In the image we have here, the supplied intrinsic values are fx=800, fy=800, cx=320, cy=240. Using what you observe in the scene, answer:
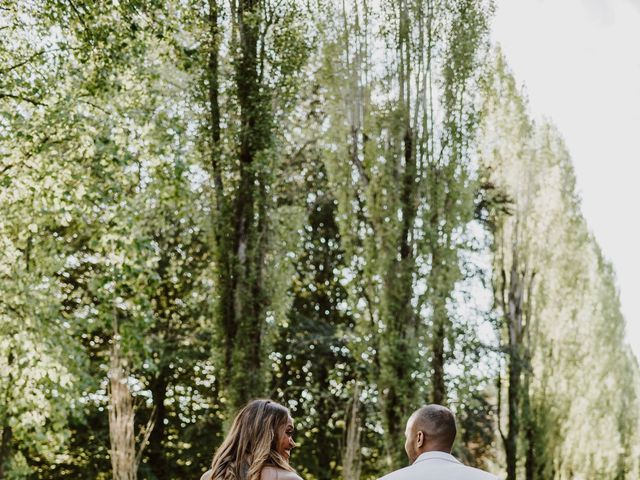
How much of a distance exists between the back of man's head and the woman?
599 mm

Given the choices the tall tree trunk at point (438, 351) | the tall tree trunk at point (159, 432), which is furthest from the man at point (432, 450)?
the tall tree trunk at point (159, 432)

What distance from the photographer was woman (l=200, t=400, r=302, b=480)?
11.9 feet

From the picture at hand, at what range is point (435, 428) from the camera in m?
3.53

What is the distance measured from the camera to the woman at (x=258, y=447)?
362 centimetres

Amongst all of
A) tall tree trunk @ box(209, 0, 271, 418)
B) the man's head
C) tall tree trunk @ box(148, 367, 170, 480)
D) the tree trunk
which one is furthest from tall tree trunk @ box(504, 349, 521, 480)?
the man's head

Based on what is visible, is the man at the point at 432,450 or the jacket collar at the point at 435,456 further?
the jacket collar at the point at 435,456

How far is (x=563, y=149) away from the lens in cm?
2700

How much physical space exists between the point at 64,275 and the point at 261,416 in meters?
17.2

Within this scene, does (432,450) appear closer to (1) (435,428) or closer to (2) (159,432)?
(1) (435,428)

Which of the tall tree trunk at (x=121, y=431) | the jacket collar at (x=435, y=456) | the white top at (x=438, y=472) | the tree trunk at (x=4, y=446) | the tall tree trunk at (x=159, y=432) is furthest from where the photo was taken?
the tall tree trunk at (x=159, y=432)

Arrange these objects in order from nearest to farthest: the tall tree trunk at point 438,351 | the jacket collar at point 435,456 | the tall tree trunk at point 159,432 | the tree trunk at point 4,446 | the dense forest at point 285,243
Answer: the jacket collar at point 435,456 → the dense forest at point 285,243 → the tree trunk at point 4,446 → the tall tree trunk at point 438,351 → the tall tree trunk at point 159,432

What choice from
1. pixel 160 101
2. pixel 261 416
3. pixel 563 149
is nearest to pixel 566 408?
pixel 563 149

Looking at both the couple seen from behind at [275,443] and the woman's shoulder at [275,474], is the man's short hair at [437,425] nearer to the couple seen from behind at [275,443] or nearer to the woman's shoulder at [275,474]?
the couple seen from behind at [275,443]

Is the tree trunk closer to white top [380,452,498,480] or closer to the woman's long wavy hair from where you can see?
the woman's long wavy hair
